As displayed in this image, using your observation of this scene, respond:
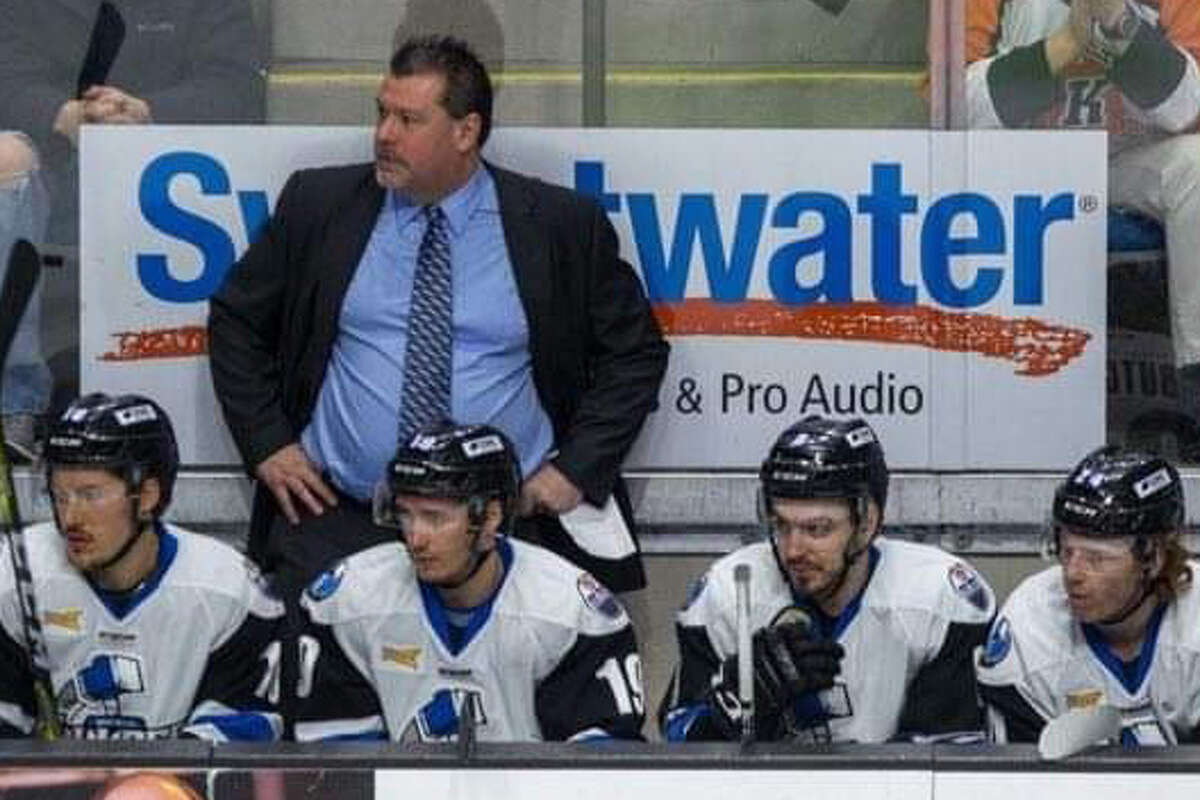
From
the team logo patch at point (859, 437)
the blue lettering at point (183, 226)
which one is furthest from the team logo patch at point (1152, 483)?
the blue lettering at point (183, 226)

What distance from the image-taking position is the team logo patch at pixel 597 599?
6.64 meters

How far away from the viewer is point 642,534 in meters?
7.61

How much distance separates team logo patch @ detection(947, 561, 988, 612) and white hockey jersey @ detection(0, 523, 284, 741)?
1.20m

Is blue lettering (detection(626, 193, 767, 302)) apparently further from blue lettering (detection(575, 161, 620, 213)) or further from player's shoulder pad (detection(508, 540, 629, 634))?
player's shoulder pad (detection(508, 540, 629, 634))

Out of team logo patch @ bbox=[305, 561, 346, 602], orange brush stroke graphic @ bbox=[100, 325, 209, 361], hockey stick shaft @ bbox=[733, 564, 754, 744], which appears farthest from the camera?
orange brush stroke graphic @ bbox=[100, 325, 209, 361]

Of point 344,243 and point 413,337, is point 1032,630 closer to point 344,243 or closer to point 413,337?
point 413,337

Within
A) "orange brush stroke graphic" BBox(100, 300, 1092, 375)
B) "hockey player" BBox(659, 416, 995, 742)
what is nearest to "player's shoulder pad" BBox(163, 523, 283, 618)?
"hockey player" BBox(659, 416, 995, 742)

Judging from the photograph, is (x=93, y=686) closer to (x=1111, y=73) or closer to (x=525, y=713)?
(x=525, y=713)

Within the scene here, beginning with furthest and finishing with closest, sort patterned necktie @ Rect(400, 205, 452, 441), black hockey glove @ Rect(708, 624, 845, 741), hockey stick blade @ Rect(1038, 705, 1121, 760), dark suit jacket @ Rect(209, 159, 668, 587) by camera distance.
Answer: dark suit jacket @ Rect(209, 159, 668, 587) → patterned necktie @ Rect(400, 205, 452, 441) → black hockey glove @ Rect(708, 624, 845, 741) → hockey stick blade @ Rect(1038, 705, 1121, 760)

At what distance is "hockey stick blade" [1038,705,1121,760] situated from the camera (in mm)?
5605

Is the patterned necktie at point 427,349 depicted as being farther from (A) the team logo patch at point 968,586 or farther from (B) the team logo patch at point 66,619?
(A) the team logo patch at point 968,586

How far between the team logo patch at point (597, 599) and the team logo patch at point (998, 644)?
64 centimetres

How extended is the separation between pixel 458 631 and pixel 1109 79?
1837mm

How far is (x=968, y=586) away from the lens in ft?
22.1
